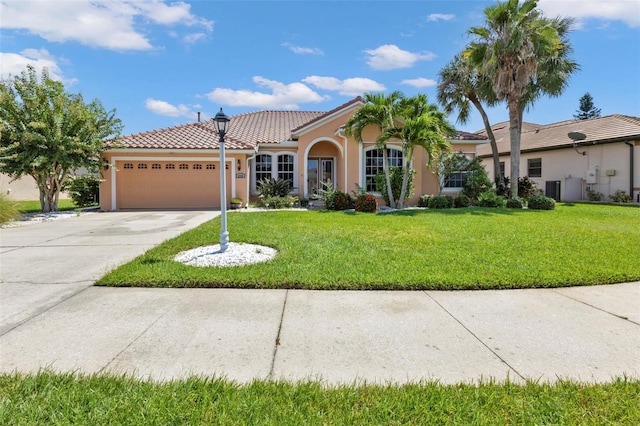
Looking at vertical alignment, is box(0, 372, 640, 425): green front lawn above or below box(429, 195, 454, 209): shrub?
below

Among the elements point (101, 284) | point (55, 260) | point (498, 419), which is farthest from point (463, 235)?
point (55, 260)

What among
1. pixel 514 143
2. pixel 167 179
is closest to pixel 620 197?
pixel 514 143

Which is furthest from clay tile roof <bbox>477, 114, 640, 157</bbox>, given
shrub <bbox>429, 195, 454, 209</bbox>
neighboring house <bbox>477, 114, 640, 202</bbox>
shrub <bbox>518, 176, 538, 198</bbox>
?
shrub <bbox>429, 195, 454, 209</bbox>

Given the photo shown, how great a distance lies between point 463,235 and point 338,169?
10.5 meters

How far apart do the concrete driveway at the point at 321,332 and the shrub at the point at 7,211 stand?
808cm

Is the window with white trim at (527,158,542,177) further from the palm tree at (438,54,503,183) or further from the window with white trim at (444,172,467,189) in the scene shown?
the window with white trim at (444,172,467,189)

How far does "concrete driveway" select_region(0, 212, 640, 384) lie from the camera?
2.88 m

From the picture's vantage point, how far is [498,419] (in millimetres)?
2232

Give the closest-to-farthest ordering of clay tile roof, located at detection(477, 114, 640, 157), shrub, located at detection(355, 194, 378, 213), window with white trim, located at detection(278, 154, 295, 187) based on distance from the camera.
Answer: shrub, located at detection(355, 194, 378, 213) → window with white trim, located at detection(278, 154, 295, 187) → clay tile roof, located at detection(477, 114, 640, 157)

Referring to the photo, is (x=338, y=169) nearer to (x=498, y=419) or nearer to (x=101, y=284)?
(x=101, y=284)

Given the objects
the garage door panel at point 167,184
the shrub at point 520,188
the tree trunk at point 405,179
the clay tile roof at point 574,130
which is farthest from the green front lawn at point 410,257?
A: the clay tile roof at point 574,130

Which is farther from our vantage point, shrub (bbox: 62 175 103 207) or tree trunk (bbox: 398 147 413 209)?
shrub (bbox: 62 175 103 207)

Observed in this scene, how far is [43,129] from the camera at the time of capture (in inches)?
539

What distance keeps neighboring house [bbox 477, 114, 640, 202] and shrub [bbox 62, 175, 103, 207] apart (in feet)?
88.5
